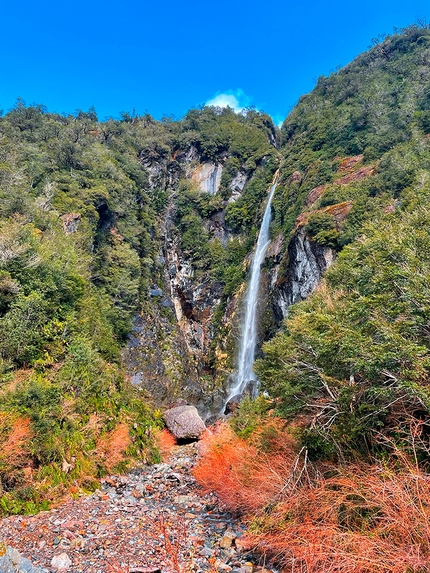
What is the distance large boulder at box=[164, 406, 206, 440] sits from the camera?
18984 mm

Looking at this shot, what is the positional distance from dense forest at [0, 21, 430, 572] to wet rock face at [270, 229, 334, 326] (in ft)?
1.08

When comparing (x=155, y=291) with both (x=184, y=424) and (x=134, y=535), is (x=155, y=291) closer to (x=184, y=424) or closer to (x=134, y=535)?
(x=184, y=424)

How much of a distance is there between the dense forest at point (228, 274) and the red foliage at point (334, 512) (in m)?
0.13

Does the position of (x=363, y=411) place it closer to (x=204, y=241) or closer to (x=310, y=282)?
(x=310, y=282)

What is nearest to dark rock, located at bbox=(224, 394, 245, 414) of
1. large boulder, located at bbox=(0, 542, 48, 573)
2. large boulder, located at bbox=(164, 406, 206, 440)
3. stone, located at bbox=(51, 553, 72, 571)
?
large boulder, located at bbox=(164, 406, 206, 440)

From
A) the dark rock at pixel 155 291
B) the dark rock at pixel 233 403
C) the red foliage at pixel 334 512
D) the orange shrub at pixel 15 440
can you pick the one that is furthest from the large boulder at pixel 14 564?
the dark rock at pixel 155 291

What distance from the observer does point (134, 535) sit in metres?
7.75

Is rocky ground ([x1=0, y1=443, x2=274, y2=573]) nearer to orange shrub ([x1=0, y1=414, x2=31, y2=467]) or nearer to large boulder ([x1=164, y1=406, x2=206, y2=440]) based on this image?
orange shrub ([x1=0, y1=414, x2=31, y2=467])

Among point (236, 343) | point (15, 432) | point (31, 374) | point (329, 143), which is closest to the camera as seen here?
point (15, 432)

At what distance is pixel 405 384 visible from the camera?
18.3 feet

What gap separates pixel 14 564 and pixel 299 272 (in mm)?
22310

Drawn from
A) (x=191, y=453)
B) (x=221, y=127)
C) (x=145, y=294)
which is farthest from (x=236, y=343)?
(x=221, y=127)

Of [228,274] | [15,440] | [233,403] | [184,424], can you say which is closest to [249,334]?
[233,403]

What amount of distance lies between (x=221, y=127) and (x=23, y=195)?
4288 cm
